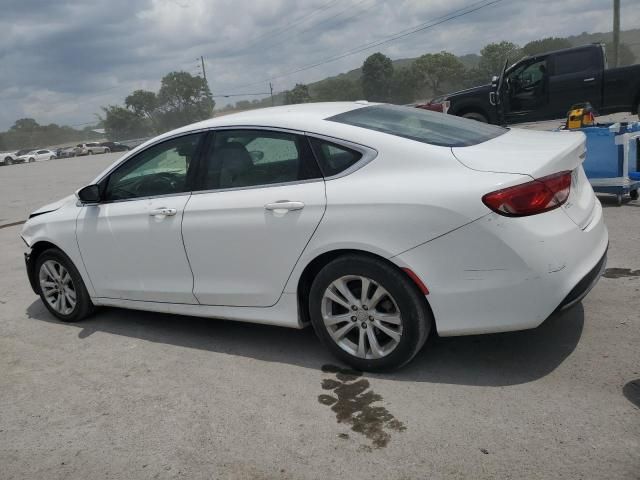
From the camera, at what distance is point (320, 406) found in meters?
3.22

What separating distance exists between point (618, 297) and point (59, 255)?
4.42m

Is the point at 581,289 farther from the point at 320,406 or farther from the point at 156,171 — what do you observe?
the point at 156,171

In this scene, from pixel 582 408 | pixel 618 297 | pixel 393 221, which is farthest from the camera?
pixel 618 297

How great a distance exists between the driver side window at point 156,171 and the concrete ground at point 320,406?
114 cm

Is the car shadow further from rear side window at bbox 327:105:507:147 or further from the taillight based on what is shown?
rear side window at bbox 327:105:507:147

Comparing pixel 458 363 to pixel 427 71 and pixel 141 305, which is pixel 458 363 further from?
pixel 427 71

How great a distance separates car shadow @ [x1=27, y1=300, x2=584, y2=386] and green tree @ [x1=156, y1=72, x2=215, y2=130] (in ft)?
372

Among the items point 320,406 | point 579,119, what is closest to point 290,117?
point 320,406

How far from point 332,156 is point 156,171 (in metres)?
1.55

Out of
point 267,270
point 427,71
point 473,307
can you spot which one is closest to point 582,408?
point 473,307

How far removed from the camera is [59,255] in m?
4.91

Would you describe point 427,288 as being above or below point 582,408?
above

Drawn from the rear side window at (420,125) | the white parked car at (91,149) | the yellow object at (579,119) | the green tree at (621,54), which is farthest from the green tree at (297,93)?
the rear side window at (420,125)

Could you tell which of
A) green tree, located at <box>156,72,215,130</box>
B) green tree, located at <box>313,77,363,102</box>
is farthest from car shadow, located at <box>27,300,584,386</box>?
green tree, located at <box>156,72,215,130</box>
